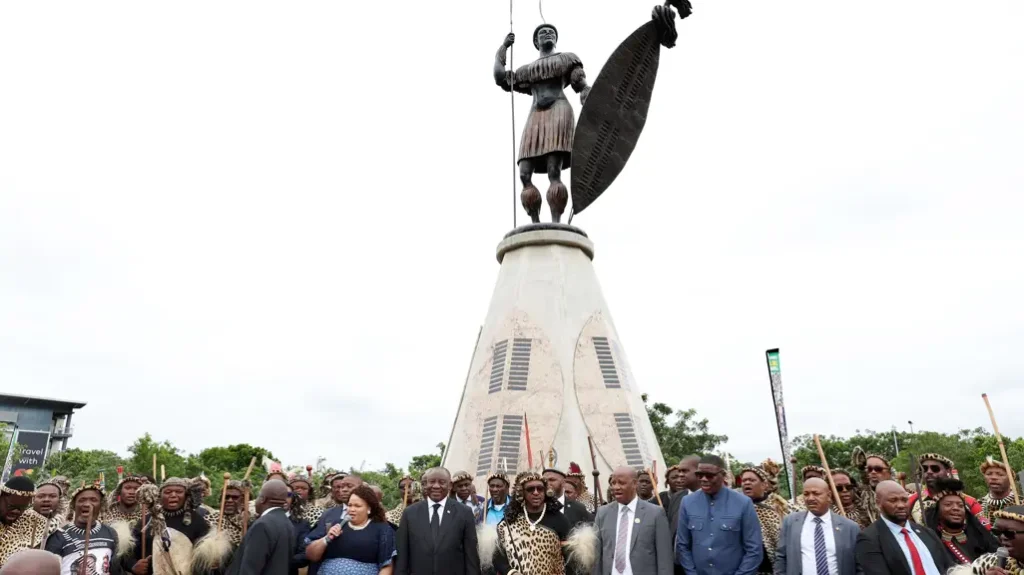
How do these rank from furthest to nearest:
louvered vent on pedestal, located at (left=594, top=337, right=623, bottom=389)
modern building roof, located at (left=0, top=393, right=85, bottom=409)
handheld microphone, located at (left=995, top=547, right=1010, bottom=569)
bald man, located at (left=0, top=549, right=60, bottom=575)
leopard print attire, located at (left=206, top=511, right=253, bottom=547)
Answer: modern building roof, located at (left=0, top=393, right=85, bottom=409)
louvered vent on pedestal, located at (left=594, top=337, right=623, bottom=389)
leopard print attire, located at (left=206, top=511, right=253, bottom=547)
handheld microphone, located at (left=995, top=547, right=1010, bottom=569)
bald man, located at (left=0, top=549, right=60, bottom=575)

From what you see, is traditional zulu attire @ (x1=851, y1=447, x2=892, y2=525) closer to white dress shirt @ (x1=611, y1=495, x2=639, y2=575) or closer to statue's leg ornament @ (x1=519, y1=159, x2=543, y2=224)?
white dress shirt @ (x1=611, y1=495, x2=639, y2=575)

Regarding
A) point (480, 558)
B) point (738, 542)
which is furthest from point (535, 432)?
point (738, 542)

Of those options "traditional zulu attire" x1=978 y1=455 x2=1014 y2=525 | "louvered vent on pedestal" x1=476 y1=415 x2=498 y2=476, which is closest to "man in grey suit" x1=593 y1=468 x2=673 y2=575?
"traditional zulu attire" x1=978 y1=455 x2=1014 y2=525

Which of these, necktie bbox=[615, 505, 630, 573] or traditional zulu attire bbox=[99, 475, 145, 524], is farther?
traditional zulu attire bbox=[99, 475, 145, 524]

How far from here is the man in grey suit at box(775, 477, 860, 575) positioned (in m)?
5.68

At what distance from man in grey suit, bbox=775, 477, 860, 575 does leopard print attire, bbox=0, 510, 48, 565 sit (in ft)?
21.2

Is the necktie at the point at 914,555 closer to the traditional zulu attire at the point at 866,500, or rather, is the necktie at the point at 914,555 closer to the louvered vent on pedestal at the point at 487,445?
the traditional zulu attire at the point at 866,500

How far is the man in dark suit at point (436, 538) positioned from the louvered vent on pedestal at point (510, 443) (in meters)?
6.72

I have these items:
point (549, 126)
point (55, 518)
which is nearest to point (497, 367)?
point (549, 126)

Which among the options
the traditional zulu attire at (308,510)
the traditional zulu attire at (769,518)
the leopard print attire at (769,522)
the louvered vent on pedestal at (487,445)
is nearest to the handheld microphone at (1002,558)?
the traditional zulu attire at (769,518)

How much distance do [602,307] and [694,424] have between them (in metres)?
13.9

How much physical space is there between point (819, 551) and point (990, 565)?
4.07 feet

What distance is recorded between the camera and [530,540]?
6.35 m

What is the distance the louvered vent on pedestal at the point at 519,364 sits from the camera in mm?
14312
